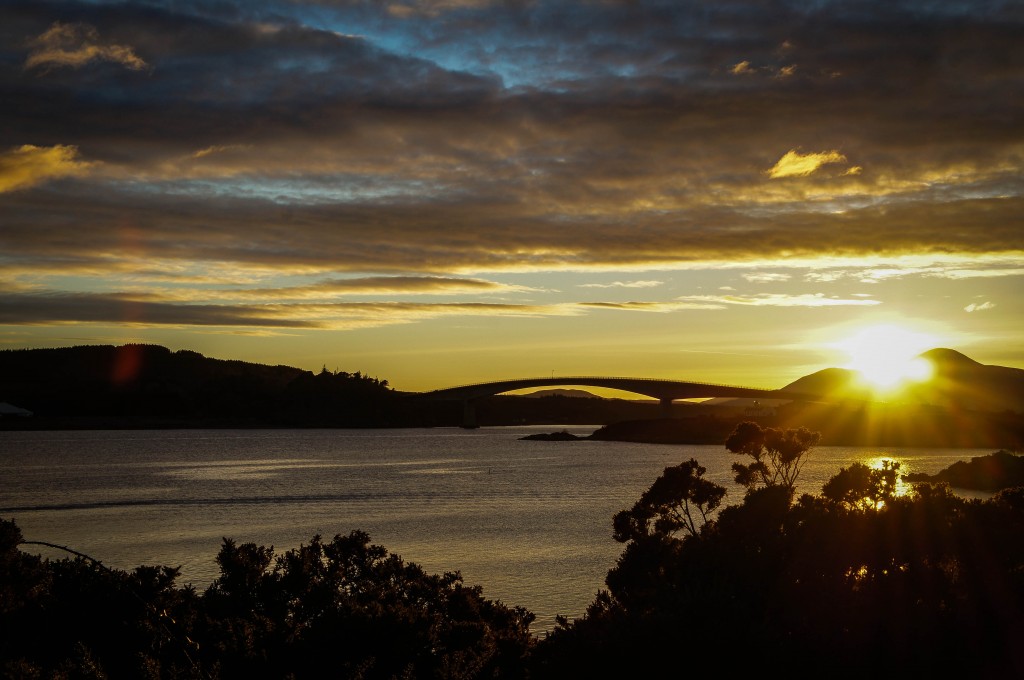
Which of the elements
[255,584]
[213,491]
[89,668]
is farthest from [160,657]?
[213,491]

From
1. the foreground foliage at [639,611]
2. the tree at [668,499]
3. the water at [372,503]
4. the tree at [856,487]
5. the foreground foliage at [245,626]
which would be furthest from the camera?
the water at [372,503]

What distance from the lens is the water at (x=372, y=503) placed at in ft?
148

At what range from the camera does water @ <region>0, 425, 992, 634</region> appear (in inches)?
1780

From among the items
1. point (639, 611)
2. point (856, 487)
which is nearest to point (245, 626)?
point (639, 611)

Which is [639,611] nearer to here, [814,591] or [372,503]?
[814,591]

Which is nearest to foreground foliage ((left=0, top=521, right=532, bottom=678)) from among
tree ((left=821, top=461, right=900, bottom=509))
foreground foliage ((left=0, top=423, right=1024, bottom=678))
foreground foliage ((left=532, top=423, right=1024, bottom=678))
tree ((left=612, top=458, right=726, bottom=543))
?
foreground foliage ((left=0, top=423, right=1024, bottom=678))

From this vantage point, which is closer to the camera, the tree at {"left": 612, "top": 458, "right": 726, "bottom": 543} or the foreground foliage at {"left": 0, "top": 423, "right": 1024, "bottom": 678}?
the foreground foliage at {"left": 0, "top": 423, "right": 1024, "bottom": 678}

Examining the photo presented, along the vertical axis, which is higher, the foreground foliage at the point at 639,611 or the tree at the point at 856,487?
the tree at the point at 856,487

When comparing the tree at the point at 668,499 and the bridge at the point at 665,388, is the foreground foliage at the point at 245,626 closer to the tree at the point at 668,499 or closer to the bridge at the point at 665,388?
the tree at the point at 668,499

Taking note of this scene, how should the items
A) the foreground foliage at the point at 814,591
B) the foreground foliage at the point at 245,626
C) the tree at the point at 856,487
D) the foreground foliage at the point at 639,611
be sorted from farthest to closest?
the tree at the point at 856,487, the foreground foliage at the point at 245,626, the foreground foliage at the point at 639,611, the foreground foliage at the point at 814,591

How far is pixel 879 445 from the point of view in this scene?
636 feet

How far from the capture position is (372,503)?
237 ft

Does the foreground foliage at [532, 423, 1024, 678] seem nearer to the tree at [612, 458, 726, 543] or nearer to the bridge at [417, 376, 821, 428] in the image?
the tree at [612, 458, 726, 543]

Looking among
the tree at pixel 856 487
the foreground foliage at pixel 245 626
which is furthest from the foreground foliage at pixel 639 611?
the tree at pixel 856 487
